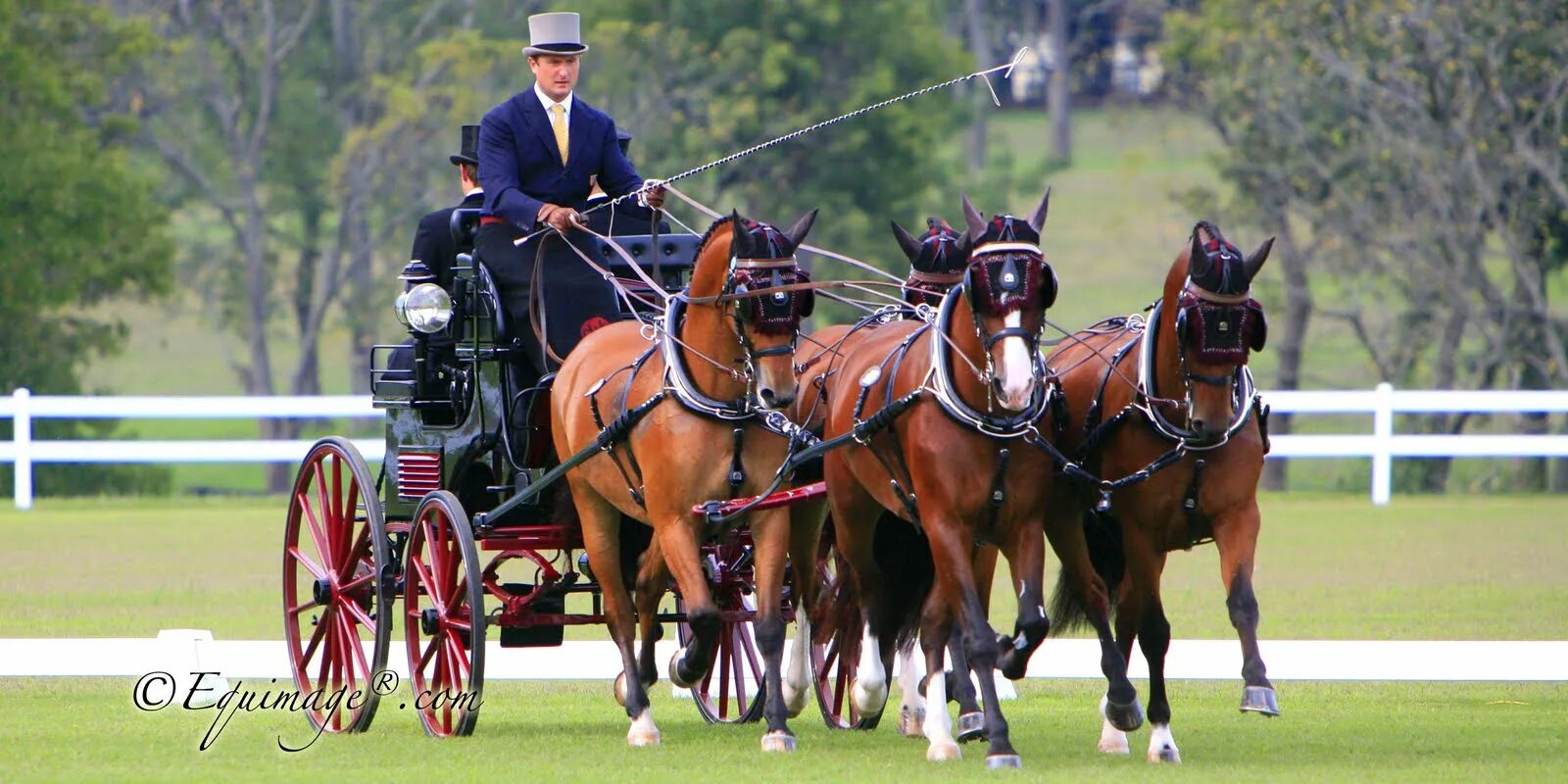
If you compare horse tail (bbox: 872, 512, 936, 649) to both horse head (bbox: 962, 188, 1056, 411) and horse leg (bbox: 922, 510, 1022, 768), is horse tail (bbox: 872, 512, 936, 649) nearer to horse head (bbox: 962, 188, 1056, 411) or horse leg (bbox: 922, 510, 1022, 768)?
horse leg (bbox: 922, 510, 1022, 768)

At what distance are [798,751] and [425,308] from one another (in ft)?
7.69

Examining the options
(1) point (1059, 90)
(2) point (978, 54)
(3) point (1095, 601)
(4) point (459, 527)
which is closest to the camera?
(3) point (1095, 601)

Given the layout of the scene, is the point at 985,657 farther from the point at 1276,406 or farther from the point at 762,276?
the point at 1276,406

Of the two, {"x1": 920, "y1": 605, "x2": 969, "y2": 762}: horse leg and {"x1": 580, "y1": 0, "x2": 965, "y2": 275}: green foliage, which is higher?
{"x1": 580, "y1": 0, "x2": 965, "y2": 275}: green foliage

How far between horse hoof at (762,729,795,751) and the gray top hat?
2.98 m

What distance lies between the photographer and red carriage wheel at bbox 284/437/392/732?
8.55 meters

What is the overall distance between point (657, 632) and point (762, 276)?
1.87 m

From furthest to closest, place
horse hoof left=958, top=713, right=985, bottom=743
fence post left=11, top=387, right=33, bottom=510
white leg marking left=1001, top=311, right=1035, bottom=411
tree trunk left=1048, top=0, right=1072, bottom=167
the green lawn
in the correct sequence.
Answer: tree trunk left=1048, top=0, right=1072, bottom=167 < fence post left=11, top=387, right=33, bottom=510 < the green lawn < horse hoof left=958, top=713, right=985, bottom=743 < white leg marking left=1001, top=311, right=1035, bottom=411

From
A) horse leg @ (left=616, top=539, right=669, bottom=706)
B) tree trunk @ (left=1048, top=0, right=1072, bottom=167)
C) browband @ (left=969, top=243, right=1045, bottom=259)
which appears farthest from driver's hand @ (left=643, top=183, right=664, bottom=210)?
tree trunk @ (left=1048, top=0, right=1072, bottom=167)

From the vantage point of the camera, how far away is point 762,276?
7.66 m

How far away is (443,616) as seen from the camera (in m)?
8.38

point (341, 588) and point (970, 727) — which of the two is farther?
point (341, 588)

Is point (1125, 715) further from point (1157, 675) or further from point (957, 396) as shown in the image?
point (957, 396)

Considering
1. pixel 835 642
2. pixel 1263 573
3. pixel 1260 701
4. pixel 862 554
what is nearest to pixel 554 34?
pixel 862 554
